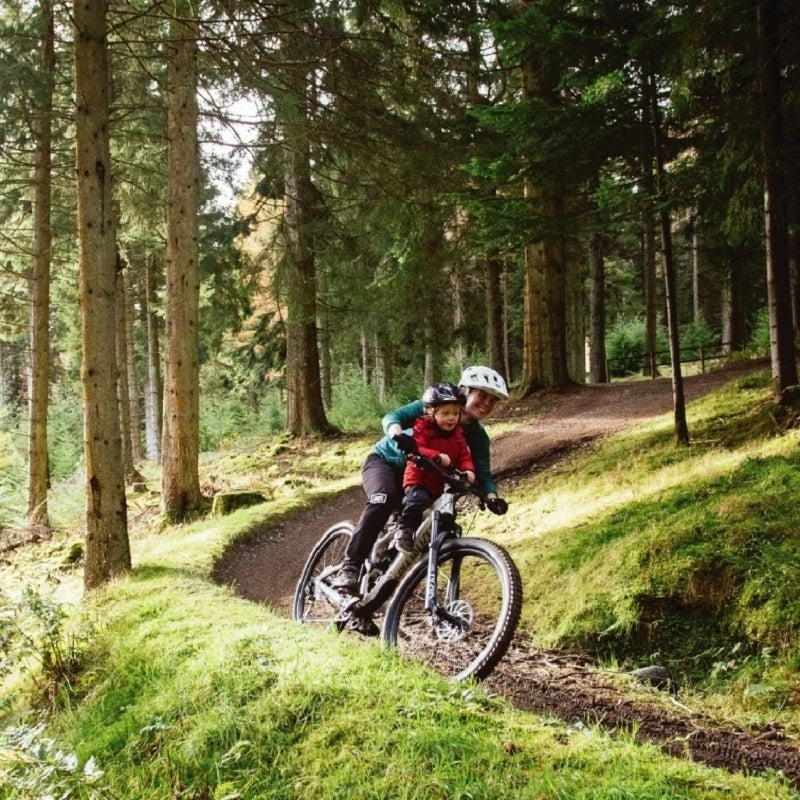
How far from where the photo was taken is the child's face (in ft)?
15.6

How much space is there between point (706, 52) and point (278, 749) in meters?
9.27

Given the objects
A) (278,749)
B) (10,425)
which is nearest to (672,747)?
(278,749)

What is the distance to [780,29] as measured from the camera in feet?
25.5

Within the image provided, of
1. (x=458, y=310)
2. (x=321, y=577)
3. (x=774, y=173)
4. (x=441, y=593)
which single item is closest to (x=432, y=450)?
(x=441, y=593)

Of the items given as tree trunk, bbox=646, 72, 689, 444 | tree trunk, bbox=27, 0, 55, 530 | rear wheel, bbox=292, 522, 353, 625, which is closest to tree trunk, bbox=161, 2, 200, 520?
tree trunk, bbox=27, 0, 55, 530

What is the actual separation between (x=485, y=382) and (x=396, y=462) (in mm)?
1060

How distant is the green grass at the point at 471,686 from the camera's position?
2980 mm

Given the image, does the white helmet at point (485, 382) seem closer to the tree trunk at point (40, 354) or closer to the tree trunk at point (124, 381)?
the tree trunk at point (40, 354)

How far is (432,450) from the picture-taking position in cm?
476

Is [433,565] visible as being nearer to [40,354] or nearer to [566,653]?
[566,653]

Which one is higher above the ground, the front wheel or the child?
the child

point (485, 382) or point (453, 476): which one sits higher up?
point (485, 382)

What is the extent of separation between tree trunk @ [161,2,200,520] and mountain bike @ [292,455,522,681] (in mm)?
6817

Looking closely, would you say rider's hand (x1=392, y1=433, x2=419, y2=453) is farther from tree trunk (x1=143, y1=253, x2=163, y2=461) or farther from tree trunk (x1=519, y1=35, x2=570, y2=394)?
tree trunk (x1=143, y1=253, x2=163, y2=461)
